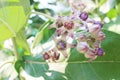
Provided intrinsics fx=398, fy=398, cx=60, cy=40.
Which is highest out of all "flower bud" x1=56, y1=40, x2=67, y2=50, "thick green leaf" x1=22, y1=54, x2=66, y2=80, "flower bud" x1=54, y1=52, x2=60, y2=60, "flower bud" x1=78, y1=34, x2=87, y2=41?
"flower bud" x1=78, y1=34, x2=87, y2=41

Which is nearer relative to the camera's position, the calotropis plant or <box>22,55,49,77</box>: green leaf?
the calotropis plant

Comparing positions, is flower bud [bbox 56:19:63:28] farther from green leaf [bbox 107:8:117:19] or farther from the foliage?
green leaf [bbox 107:8:117:19]

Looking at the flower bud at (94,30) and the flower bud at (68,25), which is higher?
the flower bud at (68,25)

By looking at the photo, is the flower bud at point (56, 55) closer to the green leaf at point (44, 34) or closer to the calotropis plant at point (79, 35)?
the calotropis plant at point (79, 35)

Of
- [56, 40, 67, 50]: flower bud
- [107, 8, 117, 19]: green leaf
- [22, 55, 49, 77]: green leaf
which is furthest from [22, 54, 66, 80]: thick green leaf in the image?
[107, 8, 117, 19]: green leaf

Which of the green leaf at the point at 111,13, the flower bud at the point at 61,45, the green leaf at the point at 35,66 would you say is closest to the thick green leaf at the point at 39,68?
the green leaf at the point at 35,66

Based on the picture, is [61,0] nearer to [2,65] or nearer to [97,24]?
[2,65]

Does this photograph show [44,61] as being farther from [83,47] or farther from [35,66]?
[83,47]
